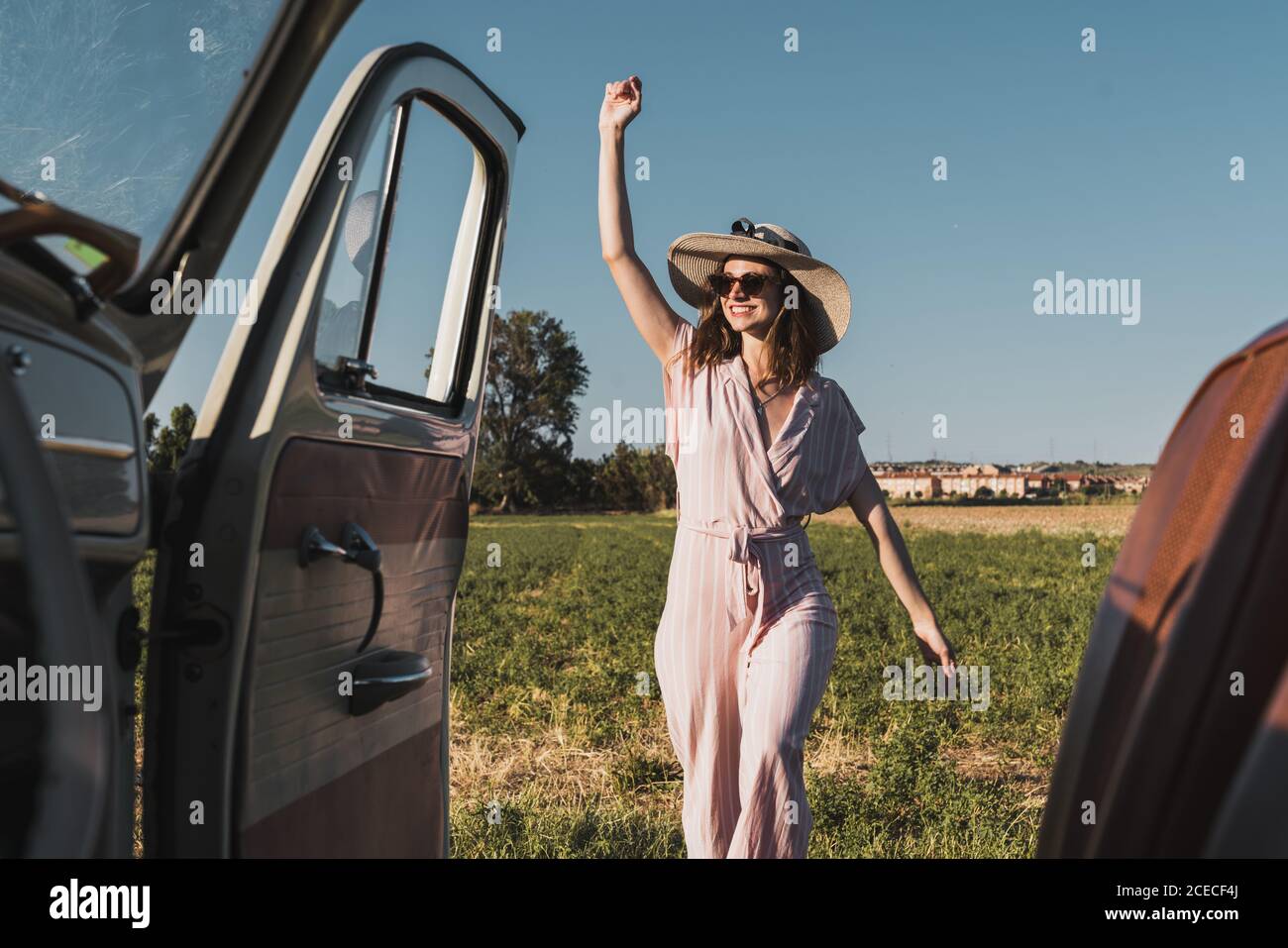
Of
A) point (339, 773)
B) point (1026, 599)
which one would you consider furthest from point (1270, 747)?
point (1026, 599)

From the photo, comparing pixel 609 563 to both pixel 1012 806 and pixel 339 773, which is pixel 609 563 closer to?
pixel 1012 806

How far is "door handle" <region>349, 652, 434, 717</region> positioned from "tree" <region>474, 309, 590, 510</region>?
209 ft

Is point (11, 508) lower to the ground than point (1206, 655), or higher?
higher

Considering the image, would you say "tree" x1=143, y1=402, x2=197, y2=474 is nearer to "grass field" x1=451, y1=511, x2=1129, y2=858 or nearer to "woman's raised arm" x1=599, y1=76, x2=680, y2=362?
"woman's raised arm" x1=599, y1=76, x2=680, y2=362

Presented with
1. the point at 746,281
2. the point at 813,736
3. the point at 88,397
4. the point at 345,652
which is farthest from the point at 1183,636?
the point at 813,736

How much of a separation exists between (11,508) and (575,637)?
9658 mm

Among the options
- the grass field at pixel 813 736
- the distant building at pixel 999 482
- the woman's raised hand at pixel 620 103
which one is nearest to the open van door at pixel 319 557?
the woman's raised hand at pixel 620 103

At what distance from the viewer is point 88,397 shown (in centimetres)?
140

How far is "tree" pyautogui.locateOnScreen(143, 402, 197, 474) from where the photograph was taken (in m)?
1.70

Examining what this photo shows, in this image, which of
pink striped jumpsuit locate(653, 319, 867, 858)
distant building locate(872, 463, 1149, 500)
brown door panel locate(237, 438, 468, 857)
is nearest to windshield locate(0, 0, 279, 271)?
brown door panel locate(237, 438, 468, 857)

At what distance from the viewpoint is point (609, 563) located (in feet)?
66.9

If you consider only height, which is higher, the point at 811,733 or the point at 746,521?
the point at 746,521

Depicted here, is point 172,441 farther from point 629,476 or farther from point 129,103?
point 629,476

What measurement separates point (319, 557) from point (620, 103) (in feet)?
6.25
